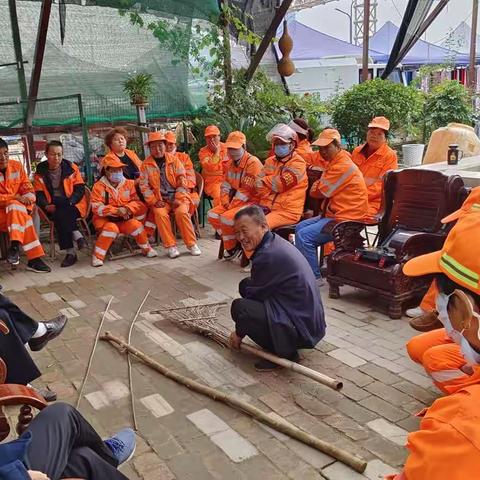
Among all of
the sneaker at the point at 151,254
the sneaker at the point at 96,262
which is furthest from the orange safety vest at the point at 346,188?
the sneaker at the point at 96,262

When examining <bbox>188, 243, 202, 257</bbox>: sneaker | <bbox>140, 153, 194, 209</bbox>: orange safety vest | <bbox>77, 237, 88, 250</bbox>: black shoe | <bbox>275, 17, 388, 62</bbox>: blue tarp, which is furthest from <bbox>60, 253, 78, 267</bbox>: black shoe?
<bbox>275, 17, 388, 62</bbox>: blue tarp

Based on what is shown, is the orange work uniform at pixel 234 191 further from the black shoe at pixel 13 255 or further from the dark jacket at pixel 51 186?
the black shoe at pixel 13 255

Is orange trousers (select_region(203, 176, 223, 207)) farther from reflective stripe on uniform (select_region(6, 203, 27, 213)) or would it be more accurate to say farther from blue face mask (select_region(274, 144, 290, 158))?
reflective stripe on uniform (select_region(6, 203, 27, 213))

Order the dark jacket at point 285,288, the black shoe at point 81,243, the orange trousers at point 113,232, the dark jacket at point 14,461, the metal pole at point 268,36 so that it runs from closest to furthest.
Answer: the dark jacket at point 14,461
the dark jacket at point 285,288
the orange trousers at point 113,232
the black shoe at point 81,243
the metal pole at point 268,36

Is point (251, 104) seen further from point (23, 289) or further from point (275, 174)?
point (23, 289)

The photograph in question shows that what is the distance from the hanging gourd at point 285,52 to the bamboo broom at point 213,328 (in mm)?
7259

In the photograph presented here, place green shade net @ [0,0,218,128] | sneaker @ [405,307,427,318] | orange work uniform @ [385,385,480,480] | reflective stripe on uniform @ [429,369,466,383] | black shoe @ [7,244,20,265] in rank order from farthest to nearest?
green shade net @ [0,0,218,128] → black shoe @ [7,244,20,265] → sneaker @ [405,307,427,318] → reflective stripe on uniform @ [429,369,466,383] → orange work uniform @ [385,385,480,480]

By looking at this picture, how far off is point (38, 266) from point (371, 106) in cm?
611

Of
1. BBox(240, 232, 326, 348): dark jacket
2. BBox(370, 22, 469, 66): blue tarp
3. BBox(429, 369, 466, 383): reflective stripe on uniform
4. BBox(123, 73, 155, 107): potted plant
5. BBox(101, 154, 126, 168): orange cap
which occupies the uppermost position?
BBox(370, 22, 469, 66): blue tarp

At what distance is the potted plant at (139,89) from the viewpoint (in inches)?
329

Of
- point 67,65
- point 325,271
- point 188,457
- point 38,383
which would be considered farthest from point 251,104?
point 188,457

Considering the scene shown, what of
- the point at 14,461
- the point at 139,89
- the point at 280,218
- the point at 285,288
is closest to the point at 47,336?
the point at 285,288

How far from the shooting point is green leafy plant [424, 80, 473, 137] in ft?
35.6

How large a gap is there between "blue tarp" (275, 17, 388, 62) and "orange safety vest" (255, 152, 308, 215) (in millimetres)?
16548
